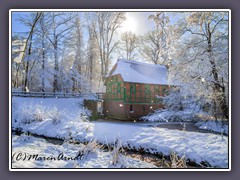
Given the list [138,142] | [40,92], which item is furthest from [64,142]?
[138,142]

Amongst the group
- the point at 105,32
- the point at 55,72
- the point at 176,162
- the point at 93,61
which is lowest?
the point at 176,162

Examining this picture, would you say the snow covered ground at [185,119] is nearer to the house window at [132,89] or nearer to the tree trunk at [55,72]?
the house window at [132,89]

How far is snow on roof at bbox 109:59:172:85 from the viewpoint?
2.88m

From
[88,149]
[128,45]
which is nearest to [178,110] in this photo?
[128,45]

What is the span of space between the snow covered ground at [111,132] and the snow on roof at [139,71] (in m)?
0.84

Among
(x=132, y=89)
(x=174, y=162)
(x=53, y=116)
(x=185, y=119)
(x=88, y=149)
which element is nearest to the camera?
(x=174, y=162)

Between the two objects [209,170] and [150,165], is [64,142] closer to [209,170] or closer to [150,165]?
[150,165]

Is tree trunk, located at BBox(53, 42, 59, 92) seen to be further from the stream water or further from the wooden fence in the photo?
the stream water

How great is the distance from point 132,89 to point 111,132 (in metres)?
0.90

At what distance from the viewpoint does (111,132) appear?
271 cm

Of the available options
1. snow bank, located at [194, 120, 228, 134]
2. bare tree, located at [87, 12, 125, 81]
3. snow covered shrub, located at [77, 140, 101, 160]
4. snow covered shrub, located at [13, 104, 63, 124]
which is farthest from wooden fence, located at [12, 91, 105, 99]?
snow bank, located at [194, 120, 228, 134]

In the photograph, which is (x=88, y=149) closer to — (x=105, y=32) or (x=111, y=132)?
(x=111, y=132)

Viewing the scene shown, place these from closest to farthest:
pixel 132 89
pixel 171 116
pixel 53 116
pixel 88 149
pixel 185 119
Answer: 1. pixel 88 149
2. pixel 53 116
3. pixel 185 119
4. pixel 171 116
5. pixel 132 89
